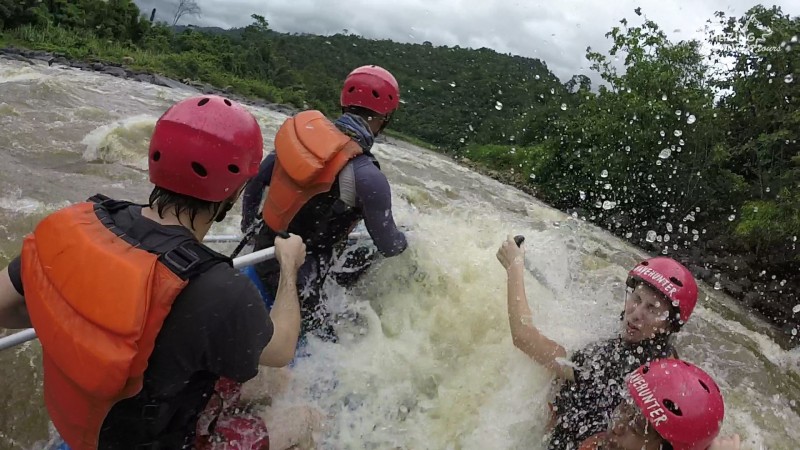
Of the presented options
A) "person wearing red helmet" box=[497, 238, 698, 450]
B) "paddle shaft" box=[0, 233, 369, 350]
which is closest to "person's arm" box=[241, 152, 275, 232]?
"paddle shaft" box=[0, 233, 369, 350]

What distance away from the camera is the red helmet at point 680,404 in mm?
2322

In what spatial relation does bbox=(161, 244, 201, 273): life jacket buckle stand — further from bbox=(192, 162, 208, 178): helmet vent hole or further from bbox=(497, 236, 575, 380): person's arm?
bbox=(497, 236, 575, 380): person's arm

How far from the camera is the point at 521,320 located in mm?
3248

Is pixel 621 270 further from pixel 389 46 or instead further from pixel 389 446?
pixel 389 46

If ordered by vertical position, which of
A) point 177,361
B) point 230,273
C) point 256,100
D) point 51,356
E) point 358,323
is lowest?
point 256,100

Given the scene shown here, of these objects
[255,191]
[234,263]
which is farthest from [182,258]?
[255,191]

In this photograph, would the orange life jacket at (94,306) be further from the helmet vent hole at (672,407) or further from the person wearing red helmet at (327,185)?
the helmet vent hole at (672,407)

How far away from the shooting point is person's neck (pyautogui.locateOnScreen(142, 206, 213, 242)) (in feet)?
5.92

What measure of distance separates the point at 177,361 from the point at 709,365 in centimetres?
545

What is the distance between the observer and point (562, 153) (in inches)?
706

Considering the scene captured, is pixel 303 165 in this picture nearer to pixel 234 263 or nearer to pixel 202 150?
pixel 234 263

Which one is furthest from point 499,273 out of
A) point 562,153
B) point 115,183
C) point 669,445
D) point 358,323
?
point 562,153

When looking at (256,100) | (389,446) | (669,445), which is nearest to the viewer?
(669,445)

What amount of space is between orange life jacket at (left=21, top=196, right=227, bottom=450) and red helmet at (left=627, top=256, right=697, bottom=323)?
2405 mm
